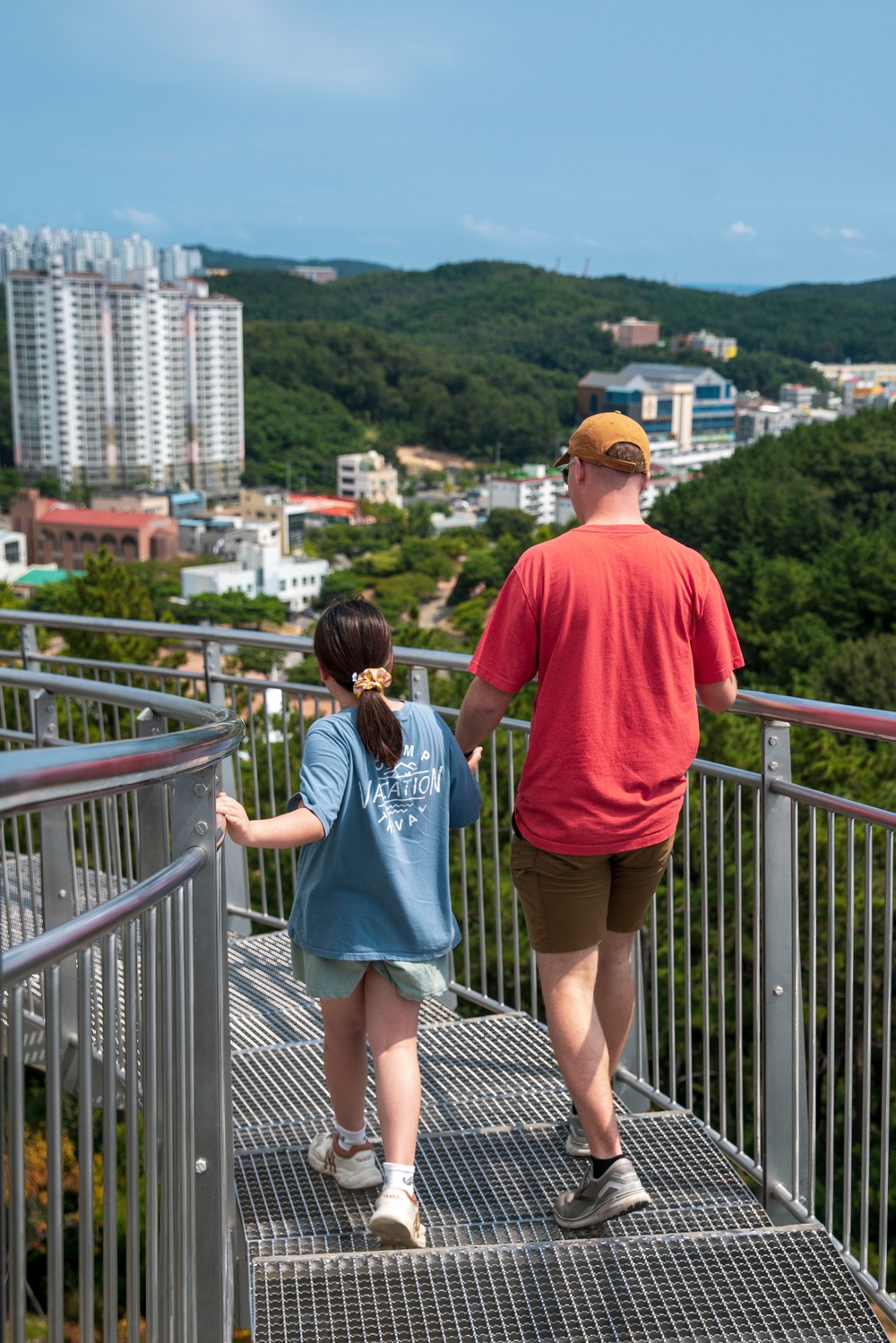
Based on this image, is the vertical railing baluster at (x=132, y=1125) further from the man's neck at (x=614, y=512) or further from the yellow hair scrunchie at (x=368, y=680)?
the man's neck at (x=614, y=512)

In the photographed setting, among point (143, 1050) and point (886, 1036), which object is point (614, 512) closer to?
point (886, 1036)

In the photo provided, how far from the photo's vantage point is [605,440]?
8.57ft

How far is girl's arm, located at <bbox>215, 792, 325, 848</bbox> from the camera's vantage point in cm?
237

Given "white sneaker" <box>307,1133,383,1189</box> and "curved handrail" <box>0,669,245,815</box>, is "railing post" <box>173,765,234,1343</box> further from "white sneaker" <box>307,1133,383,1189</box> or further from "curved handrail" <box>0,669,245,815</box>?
"white sneaker" <box>307,1133,383,1189</box>

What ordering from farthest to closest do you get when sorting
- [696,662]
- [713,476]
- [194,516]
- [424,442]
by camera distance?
[424,442], [194,516], [713,476], [696,662]

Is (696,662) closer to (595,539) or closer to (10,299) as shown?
(595,539)

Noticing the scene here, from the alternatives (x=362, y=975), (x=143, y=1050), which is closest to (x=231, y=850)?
(x=362, y=975)

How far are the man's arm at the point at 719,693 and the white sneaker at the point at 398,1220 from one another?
1.21 m

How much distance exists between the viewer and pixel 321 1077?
3.67m

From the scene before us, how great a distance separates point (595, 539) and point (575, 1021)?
1011mm

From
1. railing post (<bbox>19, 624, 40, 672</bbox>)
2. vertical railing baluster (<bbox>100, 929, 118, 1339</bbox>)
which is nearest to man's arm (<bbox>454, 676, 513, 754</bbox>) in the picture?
vertical railing baluster (<bbox>100, 929, 118, 1339</bbox>)

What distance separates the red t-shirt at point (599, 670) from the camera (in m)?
2.55

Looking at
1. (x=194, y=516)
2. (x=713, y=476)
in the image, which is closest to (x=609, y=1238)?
(x=713, y=476)

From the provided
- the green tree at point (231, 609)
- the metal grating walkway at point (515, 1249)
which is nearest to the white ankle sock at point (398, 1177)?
the metal grating walkway at point (515, 1249)
